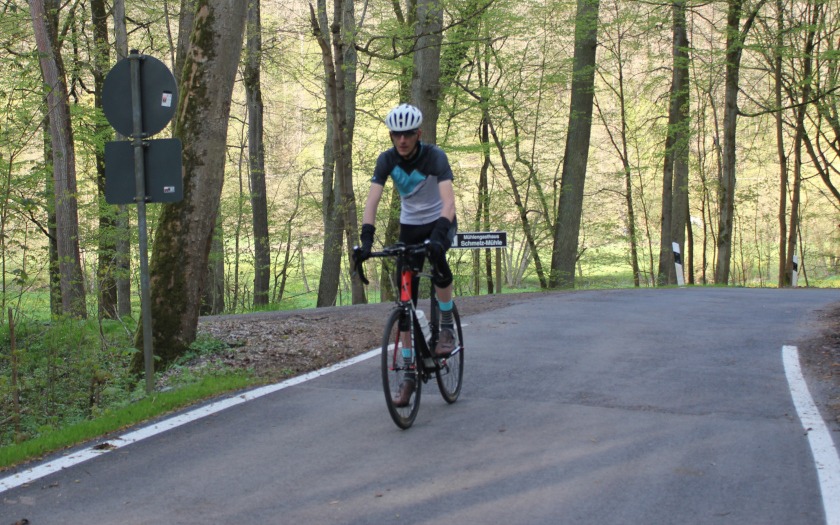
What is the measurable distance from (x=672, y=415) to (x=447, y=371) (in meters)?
1.68

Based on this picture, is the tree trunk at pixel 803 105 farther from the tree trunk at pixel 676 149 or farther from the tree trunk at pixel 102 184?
the tree trunk at pixel 102 184

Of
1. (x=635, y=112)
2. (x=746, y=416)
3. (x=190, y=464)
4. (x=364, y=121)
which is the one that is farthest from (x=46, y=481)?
(x=635, y=112)

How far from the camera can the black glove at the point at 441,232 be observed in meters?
5.10

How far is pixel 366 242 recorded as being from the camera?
521 cm

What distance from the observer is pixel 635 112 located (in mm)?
36406

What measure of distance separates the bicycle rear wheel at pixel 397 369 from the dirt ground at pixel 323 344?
85.4 inches

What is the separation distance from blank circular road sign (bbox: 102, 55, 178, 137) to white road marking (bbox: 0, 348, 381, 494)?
7.77ft

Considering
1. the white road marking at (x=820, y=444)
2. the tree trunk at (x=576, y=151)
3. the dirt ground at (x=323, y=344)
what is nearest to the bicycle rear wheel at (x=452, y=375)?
the dirt ground at (x=323, y=344)

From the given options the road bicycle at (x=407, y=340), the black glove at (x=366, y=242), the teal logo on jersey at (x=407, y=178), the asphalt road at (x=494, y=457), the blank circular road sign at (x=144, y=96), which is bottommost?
the asphalt road at (x=494, y=457)

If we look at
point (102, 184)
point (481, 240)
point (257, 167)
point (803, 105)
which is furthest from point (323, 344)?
point (803, 105)

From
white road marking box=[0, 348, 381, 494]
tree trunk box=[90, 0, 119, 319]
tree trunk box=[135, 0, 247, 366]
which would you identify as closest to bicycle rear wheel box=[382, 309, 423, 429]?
white road marking box=[0, 348, 381, 494]

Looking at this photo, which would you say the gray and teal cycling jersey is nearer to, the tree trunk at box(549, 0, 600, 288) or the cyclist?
the cyclist

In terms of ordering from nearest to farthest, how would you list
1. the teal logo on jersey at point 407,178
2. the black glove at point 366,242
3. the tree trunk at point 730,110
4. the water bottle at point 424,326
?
the black glove at point 366,242 → the water bottle at point 424,326 → the teal logo on jersey at point 407,178 → the tree trunk at point 730,110

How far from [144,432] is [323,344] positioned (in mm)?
3626
